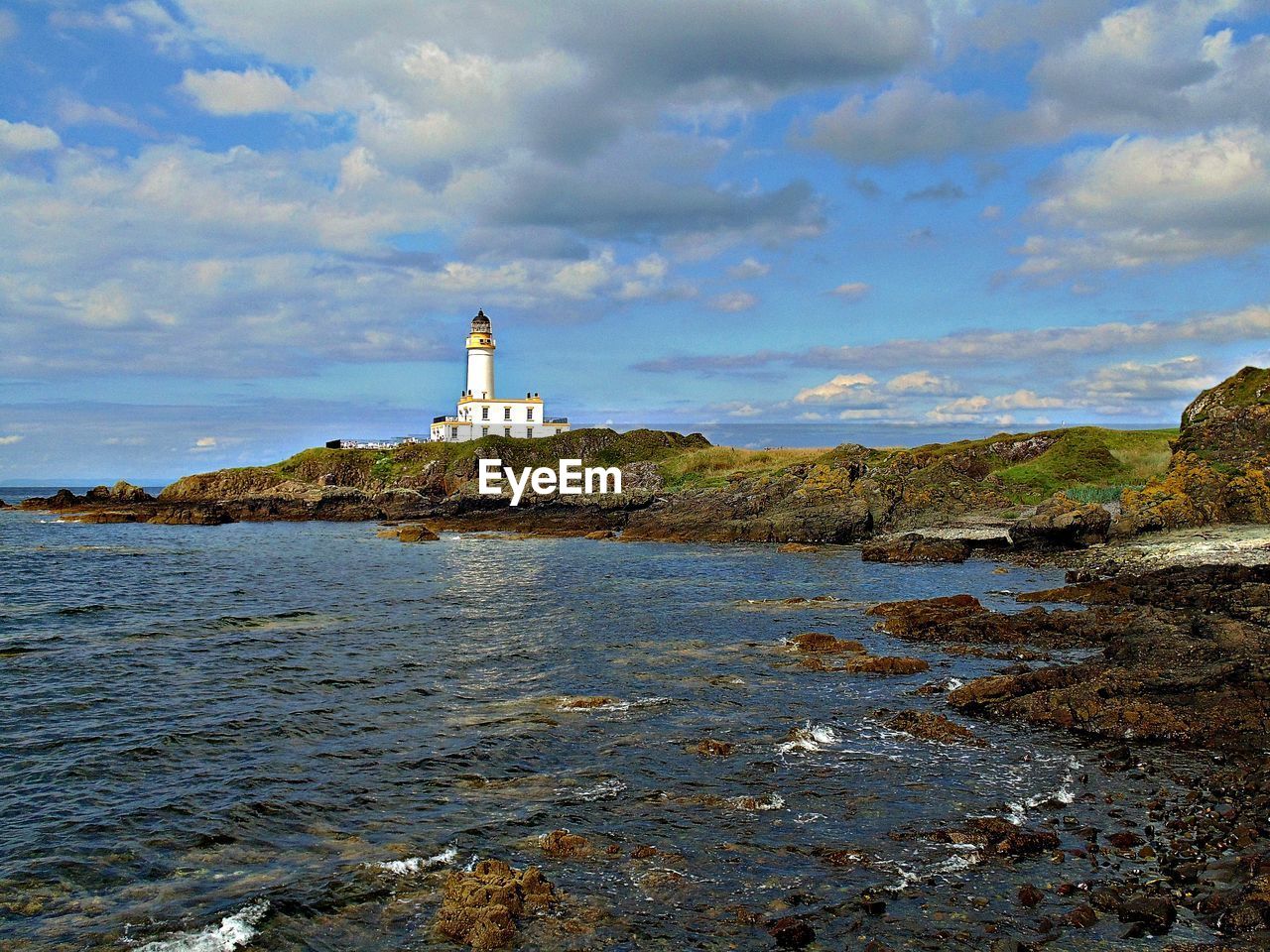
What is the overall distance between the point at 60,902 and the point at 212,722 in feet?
21.8

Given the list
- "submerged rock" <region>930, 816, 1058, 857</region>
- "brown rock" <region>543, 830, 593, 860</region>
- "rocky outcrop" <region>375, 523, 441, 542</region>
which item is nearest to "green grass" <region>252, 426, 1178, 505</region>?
"rocky outcrop" <region>375, 523, 441, 542</region>

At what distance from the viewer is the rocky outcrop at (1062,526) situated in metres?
39.5

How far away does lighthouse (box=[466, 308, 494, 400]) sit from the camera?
396 feet

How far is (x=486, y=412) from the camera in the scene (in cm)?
11931

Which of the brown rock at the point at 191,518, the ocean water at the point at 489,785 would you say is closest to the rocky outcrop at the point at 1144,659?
the ocean water at the point at 489,785

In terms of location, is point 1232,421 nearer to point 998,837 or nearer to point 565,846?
point 998,837

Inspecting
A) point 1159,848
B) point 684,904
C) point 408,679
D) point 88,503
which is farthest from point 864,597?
point 88,503

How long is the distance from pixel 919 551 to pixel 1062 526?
6949 millimetres

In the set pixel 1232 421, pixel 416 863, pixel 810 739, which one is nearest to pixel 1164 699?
pixel 810 739

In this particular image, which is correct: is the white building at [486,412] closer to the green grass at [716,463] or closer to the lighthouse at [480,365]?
the lighthouse at [480,365]

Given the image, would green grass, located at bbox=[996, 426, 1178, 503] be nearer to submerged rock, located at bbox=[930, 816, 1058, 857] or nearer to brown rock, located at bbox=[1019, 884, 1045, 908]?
submerged rock, located at bbox=[930, 816, 1058, 857]

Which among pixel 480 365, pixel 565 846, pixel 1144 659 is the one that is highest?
pixel 480 365

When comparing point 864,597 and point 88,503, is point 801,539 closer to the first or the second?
point 864,597

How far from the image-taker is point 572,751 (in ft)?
44.8
